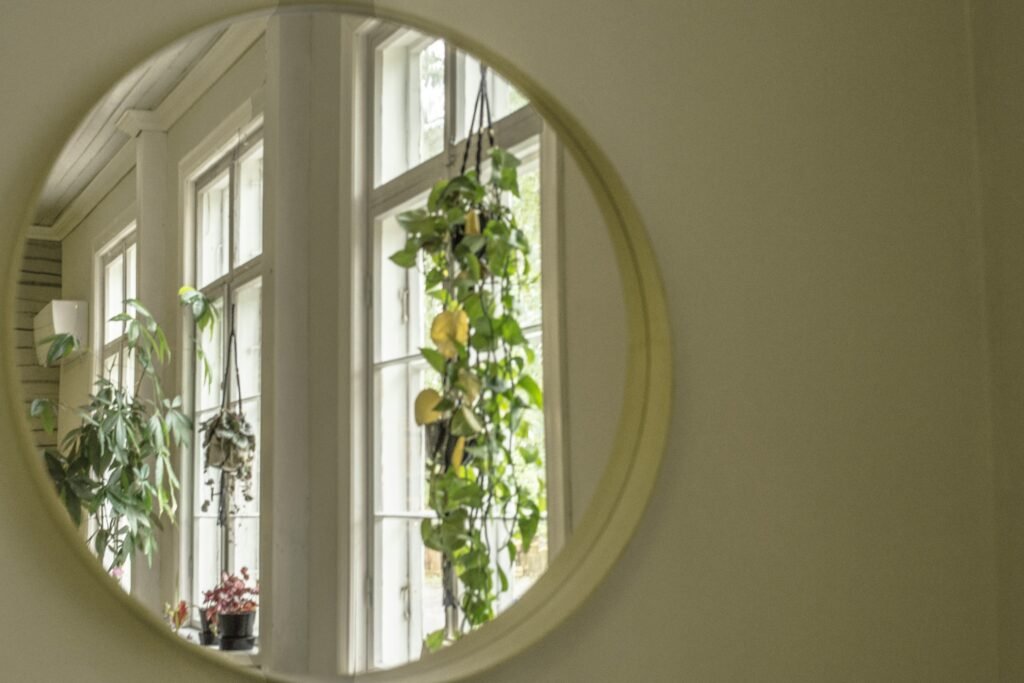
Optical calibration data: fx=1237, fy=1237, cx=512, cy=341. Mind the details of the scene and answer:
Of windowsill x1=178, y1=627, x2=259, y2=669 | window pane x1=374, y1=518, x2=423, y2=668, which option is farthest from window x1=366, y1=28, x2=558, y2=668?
windowsill x1=178, y1=627, x2=259, y2=669

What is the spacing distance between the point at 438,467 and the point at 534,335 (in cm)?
22

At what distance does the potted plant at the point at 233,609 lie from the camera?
1366 mm

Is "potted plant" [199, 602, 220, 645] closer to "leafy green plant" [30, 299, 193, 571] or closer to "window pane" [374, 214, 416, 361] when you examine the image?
"leafy green plant" [30, 299, 193, 571]

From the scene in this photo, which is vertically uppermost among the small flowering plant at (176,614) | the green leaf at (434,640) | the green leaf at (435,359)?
the green leaf at (435,359)

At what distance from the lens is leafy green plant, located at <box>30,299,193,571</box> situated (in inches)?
52.0

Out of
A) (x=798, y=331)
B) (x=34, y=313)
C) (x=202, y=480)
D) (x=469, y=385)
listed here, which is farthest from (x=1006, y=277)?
(x=34, y=313)

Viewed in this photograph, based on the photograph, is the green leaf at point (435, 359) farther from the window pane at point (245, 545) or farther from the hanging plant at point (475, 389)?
the window pane at point (245, 545)

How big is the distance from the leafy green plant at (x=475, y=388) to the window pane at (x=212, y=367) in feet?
0.79

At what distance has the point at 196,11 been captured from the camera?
1.47m

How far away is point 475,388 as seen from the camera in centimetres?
156

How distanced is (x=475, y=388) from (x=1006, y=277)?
0.92 metres

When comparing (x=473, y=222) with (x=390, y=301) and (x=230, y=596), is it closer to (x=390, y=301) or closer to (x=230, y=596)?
(x=390, y=301)

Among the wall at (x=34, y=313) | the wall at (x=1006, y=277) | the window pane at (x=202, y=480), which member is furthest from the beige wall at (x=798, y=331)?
the wall at (x=34, y=313)

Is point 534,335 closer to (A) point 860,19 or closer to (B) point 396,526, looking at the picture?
(B) point 396,526
